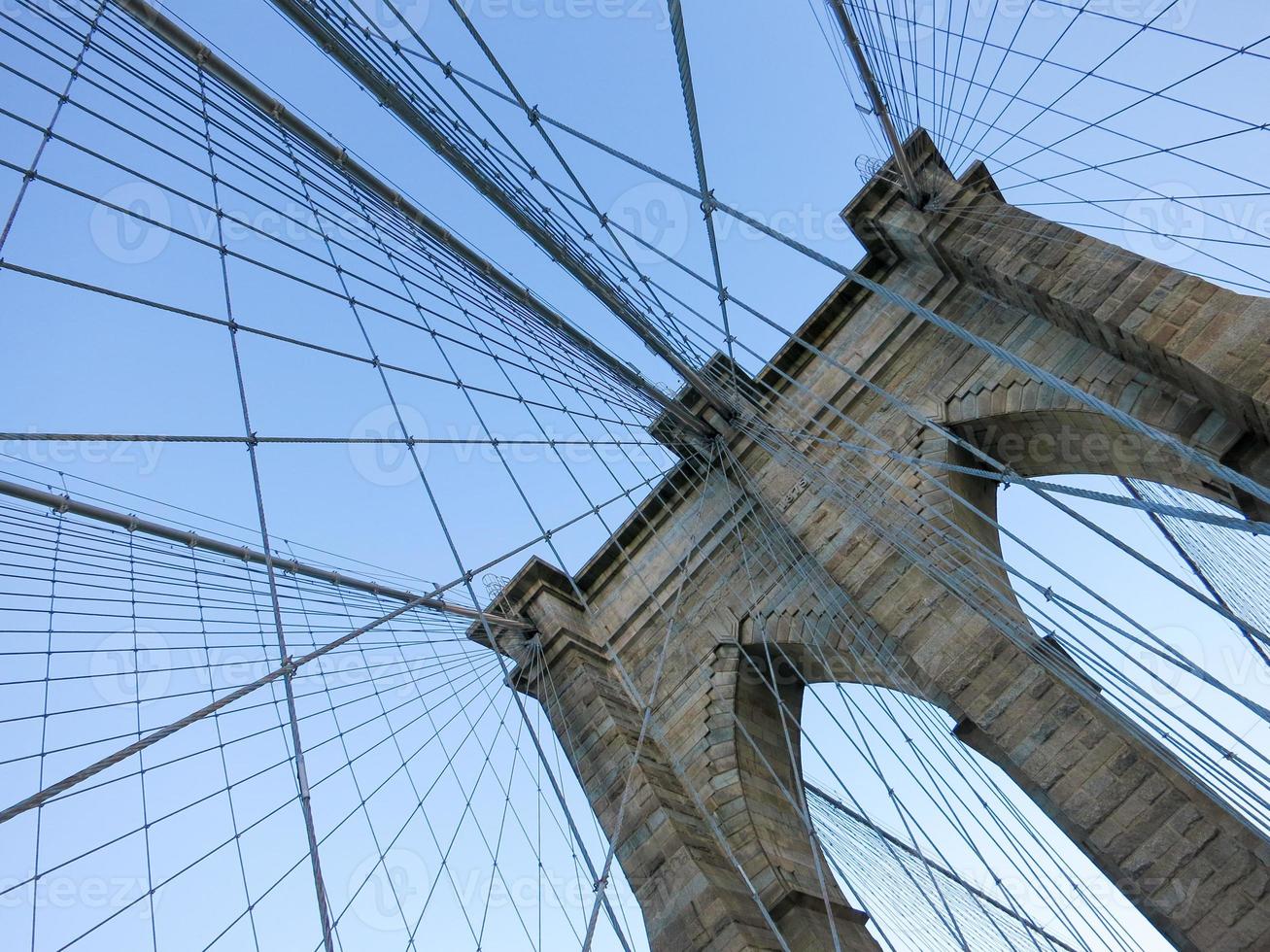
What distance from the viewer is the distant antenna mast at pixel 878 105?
8258 mm

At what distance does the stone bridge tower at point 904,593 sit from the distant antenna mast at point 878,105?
10.0 inches

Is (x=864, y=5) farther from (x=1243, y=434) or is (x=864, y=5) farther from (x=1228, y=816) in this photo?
(x=1228, y=816)

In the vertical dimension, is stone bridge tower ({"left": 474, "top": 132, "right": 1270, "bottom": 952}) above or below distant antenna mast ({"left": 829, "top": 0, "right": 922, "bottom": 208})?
below

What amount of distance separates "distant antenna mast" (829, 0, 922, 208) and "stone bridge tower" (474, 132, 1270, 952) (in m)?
0.25

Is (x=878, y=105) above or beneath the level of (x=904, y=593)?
above

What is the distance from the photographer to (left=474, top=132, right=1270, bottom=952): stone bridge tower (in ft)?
20.4

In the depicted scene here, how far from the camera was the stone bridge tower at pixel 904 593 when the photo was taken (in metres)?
6.23

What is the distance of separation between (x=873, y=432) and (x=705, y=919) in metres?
4.92

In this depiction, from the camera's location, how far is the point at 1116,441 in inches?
316

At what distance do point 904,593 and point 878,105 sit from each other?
15.6 ft

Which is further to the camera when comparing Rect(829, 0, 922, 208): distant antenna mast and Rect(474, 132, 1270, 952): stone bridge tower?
Rect(829, 0, 922, 208): distant antenna mast

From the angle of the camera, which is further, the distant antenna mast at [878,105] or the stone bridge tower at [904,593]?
the distant antenna mast at [878,105]

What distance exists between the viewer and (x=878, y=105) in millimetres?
9102

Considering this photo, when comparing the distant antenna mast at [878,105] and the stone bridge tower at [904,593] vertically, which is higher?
the distant antenna mast at [878,105]
